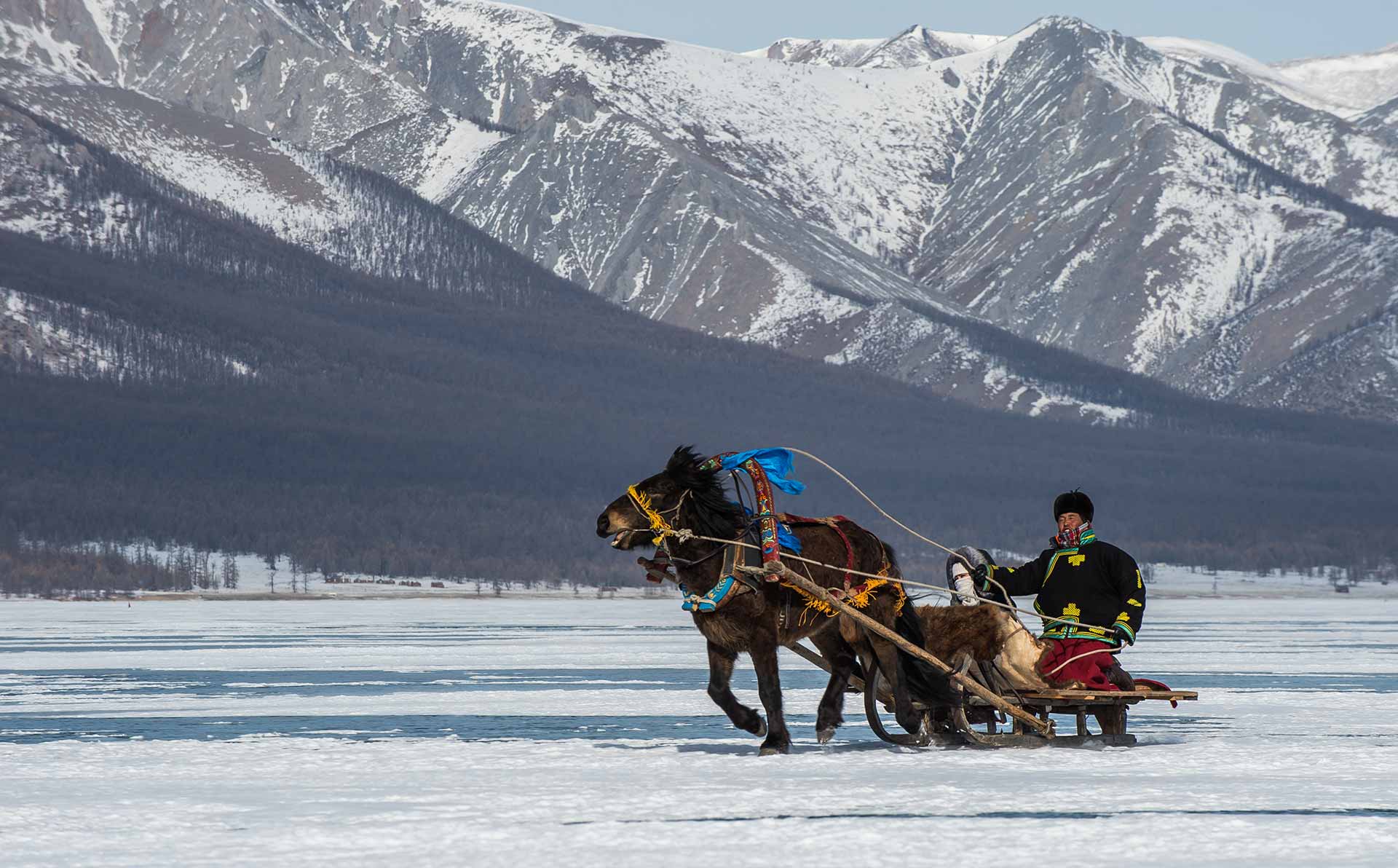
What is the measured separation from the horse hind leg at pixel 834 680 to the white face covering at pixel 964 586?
1219mm

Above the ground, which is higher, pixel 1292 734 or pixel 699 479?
pixel 699 479

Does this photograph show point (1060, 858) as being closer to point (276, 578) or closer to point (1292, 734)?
point (1292, 734)

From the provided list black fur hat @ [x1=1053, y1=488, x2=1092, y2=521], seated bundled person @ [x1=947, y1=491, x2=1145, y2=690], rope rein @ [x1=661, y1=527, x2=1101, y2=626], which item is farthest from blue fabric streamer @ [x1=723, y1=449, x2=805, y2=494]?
black fur hat @ [x1=1053, y1=488, x2=1092, y2=521]

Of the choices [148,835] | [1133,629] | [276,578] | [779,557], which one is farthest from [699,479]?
[276,578]

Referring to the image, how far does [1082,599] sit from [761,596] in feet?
9.29

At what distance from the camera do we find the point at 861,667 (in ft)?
69.6

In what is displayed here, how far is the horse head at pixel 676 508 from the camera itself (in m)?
19.7

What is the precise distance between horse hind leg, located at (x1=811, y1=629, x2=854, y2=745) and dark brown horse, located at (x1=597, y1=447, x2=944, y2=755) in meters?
0.02

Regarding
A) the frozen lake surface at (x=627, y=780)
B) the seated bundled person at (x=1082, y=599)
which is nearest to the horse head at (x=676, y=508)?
the frozen lake surface at (x=627, y=780)

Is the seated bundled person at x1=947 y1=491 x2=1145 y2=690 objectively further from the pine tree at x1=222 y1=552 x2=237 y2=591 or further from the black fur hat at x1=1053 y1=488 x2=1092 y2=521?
the pine tree at x1=222 y1=552 x2=237 y2=591

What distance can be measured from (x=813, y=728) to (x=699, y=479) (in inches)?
188

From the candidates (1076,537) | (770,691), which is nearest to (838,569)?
(770,691)

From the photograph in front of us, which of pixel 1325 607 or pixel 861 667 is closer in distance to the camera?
pixel 861 667

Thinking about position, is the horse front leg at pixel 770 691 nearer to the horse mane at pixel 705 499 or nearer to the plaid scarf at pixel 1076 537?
the horse mane at pixel 705 499
